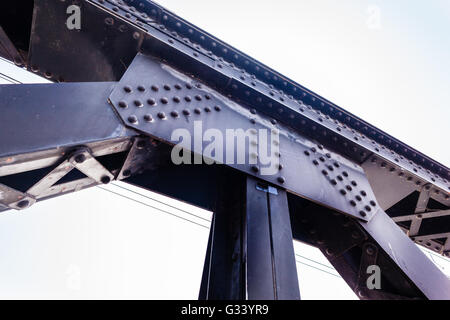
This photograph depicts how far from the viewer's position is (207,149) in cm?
183

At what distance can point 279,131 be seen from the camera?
8.42 ft

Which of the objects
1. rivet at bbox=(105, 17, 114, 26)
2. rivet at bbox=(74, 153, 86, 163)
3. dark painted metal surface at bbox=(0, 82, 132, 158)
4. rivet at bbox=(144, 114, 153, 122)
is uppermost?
rivet at bbox=(105, 17, 114, 26)

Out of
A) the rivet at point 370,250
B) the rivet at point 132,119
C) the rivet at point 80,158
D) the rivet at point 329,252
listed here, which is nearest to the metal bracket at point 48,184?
the rivet at point 80,158

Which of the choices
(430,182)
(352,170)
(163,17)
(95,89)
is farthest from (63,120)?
(430,182)

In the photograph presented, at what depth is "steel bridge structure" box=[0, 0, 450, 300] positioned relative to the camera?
1.37 m

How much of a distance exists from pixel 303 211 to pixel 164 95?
1601 mm

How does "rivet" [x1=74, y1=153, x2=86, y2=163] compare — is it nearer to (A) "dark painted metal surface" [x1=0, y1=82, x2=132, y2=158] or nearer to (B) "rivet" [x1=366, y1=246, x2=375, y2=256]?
(A) "dark painted metal surface" [x1=0, y1=82, x2=132, y2=158]

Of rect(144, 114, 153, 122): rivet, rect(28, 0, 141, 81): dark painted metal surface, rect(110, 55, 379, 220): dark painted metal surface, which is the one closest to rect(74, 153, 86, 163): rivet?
rect(110, 55, 379, 220): dark painted metal surface

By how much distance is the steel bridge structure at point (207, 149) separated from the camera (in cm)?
137

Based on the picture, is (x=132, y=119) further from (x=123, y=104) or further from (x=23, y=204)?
(x=23, y=204)

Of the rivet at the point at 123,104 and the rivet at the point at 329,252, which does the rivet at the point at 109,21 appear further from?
the rivet at the point at 329,252

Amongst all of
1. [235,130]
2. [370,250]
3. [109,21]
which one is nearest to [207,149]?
[235,130]

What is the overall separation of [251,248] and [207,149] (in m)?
0.74
